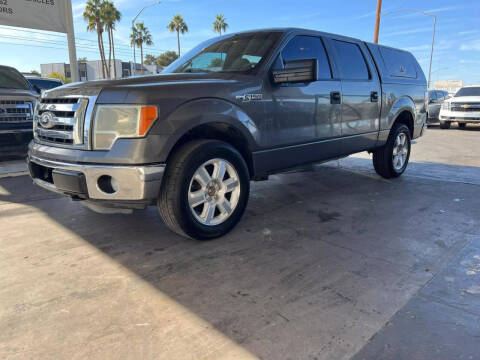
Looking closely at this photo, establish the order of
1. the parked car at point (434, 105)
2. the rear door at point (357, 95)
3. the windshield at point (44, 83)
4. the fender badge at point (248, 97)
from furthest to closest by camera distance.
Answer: the parked car at point (434, 105) → the windshield at point (44, 83) → the rear door at point (357, 95) → the fender badge at point (248, 97)

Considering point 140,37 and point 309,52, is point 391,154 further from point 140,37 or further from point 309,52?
point 140,37

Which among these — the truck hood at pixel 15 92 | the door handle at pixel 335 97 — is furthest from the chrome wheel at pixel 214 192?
the truck hood at pixel 15 92

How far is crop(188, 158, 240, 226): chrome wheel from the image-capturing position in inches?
125

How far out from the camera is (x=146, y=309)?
7.54 ft

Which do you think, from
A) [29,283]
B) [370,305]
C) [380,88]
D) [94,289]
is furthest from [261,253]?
[380,88]

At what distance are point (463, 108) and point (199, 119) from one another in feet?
46.9

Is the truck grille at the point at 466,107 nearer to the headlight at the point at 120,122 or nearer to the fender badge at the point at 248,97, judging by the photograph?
the fender badge at the point at 248,97

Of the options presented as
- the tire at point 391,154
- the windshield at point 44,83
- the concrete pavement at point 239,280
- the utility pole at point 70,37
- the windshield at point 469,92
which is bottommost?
the concrete pavement at point 239,280

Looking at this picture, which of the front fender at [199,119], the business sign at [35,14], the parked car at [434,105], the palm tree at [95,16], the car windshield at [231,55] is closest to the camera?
the front fender at [199,119]

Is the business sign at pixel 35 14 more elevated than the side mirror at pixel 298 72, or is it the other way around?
the business sign at pixel 35 14

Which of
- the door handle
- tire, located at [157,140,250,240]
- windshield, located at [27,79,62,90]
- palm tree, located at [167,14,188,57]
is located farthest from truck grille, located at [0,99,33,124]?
palm tree, located at [167,14,188,57]

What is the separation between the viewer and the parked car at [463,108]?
14.0 meters

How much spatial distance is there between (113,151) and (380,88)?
3.94 meters

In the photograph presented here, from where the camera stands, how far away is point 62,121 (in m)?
3.08
